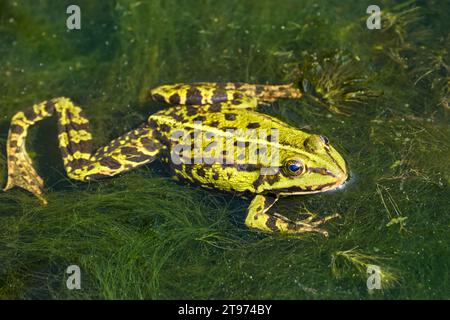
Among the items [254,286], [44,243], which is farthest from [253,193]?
[44,243]

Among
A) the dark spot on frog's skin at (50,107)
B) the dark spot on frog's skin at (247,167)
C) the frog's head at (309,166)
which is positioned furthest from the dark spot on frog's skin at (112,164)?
the frog's head at (309,166)

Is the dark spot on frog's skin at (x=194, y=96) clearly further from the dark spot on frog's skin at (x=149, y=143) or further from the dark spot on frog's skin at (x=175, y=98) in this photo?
the dark spot on frog's skin at (x=149, y=143)

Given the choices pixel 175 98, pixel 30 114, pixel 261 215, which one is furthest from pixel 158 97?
pixel 261 215

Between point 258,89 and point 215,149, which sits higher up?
point 258,89

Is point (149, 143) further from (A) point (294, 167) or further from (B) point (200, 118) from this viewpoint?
(A) point (294, 167)
